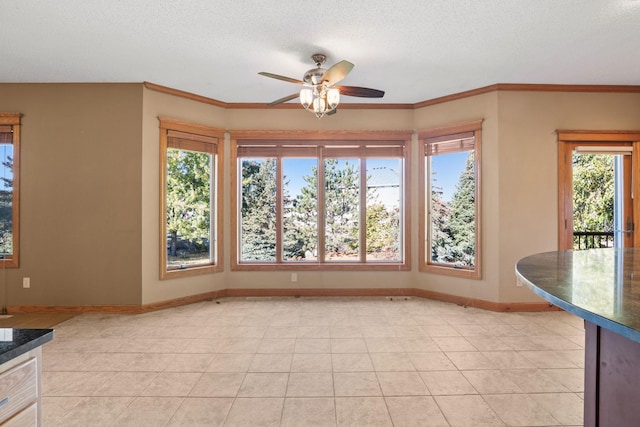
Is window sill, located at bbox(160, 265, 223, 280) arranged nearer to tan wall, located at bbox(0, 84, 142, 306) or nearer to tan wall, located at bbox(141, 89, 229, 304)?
tan wall, located at bbox(141, 89, 229, 304)

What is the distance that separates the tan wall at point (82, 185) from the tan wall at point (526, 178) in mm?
4634

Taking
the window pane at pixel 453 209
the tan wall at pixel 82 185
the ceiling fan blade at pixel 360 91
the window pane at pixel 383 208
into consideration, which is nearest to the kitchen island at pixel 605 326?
the ceiling fan blade at pixel 360 91

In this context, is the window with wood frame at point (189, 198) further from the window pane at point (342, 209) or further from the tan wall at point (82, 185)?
the window pane at point (342, 209)

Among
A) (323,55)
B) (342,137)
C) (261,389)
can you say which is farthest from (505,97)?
(261,389)

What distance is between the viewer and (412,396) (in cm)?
227

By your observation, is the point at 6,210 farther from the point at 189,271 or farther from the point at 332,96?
the point at 332,96

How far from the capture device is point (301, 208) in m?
5.02

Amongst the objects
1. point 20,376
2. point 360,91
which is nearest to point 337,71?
point 360,91

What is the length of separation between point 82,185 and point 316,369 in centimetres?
367

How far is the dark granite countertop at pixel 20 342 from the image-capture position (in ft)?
3.08

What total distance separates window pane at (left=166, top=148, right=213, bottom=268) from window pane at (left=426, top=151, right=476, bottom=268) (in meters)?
3.28

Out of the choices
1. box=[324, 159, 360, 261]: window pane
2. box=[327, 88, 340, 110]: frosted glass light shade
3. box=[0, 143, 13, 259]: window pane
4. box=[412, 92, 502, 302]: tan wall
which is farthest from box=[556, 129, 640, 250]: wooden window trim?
box=[0, 143, 13, 259]: window pane

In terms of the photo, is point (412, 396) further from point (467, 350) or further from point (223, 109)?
point (223, 109)

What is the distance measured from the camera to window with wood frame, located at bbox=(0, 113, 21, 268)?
4102 millimetres
